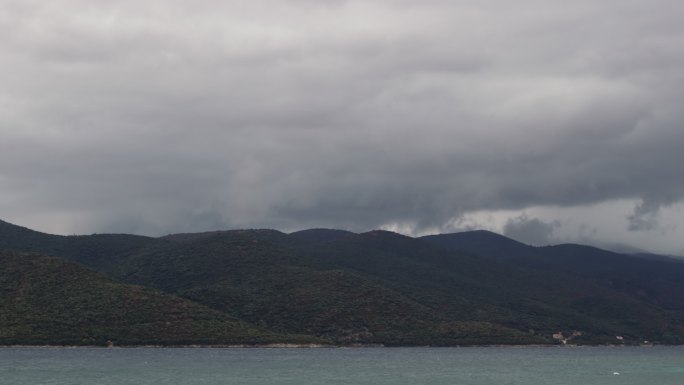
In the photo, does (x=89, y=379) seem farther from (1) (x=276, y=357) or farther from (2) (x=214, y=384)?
(1) (x=276, y=357)

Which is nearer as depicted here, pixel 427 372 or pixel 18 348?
pixel 427 372

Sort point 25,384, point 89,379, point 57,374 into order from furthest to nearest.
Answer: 1. point 57,374
2. point 89,379
3. point 25,384

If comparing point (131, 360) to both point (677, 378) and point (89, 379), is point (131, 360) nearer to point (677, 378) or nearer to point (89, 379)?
point (89, 379)

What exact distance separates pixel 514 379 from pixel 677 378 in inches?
1102

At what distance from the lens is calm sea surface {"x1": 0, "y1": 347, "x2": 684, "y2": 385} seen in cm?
13262

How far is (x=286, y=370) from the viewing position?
155625mm

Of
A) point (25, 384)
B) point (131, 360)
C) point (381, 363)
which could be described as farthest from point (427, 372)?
point (25, 384)

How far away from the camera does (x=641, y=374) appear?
162 metres

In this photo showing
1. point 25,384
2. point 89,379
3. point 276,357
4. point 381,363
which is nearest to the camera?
point 25,384

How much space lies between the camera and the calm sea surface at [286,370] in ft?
435

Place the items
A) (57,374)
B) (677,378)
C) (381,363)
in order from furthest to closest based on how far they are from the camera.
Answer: (381,363) < (677,378) < (57,374)

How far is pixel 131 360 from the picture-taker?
17062cm

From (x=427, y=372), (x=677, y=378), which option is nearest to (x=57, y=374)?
(x=427, y=372)

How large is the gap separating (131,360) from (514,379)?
237 feet
